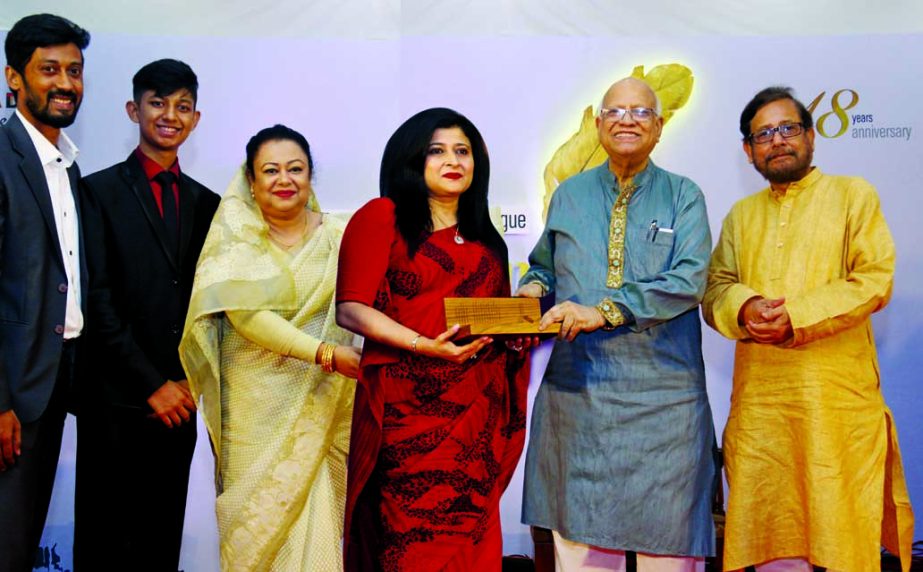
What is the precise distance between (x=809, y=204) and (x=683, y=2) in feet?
5.45

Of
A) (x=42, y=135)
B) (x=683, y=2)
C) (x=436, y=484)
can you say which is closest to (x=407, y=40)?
(x=683, y=2)

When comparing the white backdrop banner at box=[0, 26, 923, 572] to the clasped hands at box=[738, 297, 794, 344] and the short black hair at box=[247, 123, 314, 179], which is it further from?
the clasped hands at box=[738, 297, 794, 344]

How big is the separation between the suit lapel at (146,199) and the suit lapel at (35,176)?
1.18 ft

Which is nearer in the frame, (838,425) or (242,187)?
(838,425)

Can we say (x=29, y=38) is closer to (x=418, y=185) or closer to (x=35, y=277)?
(x=35, y=277)

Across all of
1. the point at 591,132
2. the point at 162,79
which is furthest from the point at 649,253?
the point at 162,79

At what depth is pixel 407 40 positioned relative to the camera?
441 centimetres

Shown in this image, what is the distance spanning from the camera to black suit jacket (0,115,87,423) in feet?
9.45

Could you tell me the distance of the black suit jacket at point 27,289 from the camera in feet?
9.45

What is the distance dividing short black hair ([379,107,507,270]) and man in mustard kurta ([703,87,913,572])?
992 millimetres

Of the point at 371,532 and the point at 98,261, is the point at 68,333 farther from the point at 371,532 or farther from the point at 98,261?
the point at 371,532

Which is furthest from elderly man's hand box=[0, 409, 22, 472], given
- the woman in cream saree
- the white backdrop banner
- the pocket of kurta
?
the pocket of kurta

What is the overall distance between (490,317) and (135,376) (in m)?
1.44

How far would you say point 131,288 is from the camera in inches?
129
